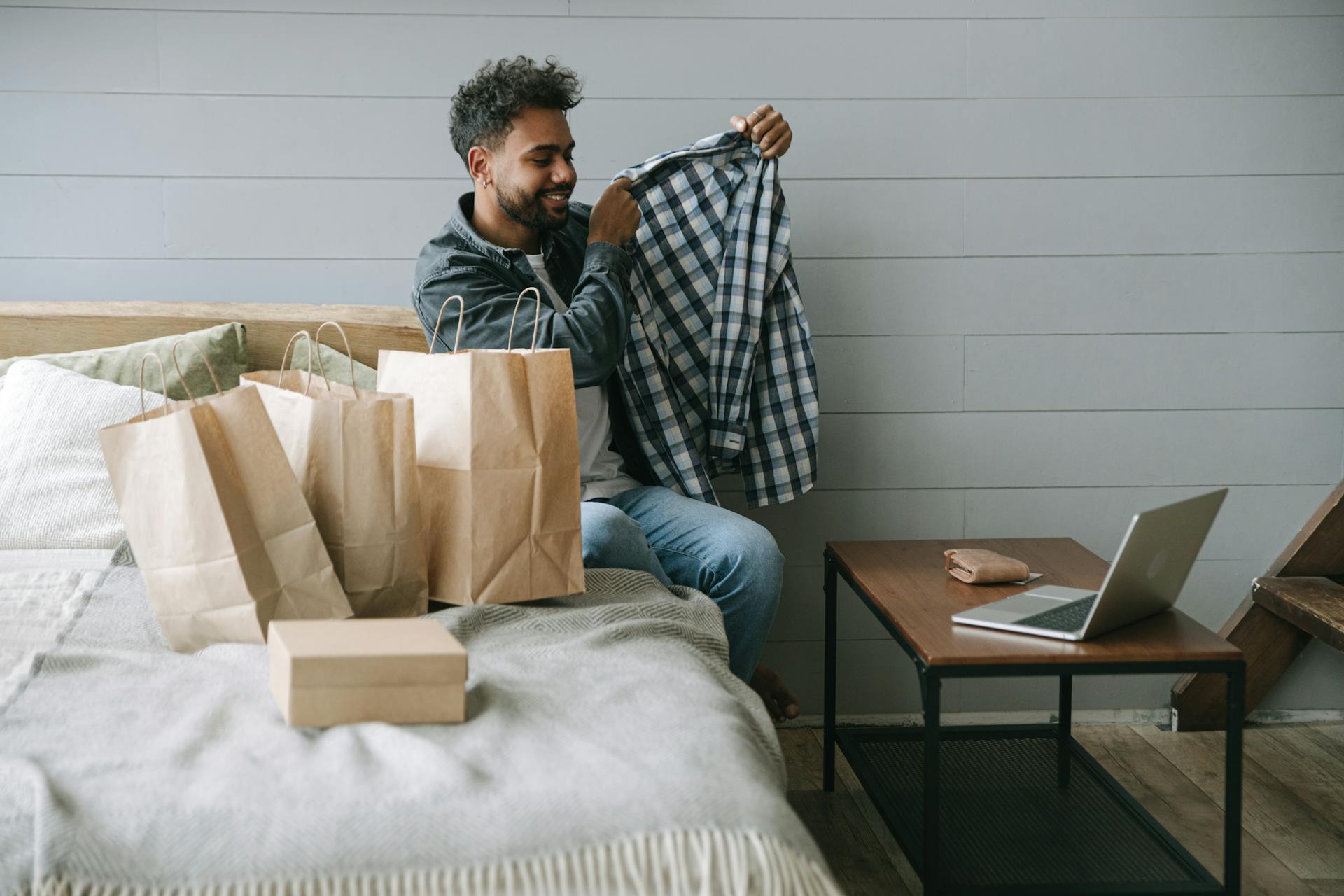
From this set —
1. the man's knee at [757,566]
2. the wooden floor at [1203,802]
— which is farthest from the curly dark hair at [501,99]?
the wooden floor at [1203,802]

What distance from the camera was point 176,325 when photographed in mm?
1961

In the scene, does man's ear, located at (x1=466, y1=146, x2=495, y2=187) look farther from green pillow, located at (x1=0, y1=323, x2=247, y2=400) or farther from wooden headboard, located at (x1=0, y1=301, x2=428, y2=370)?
green pillow, located at (x1=0, y1=323, x2=247, y2=400)

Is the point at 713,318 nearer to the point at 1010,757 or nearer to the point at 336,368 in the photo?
the point at 336,368

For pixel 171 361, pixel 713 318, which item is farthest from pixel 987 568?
pixel 171 361

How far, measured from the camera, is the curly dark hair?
1.84m

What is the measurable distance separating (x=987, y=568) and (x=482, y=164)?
1142mm

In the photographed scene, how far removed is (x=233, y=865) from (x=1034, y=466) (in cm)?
187

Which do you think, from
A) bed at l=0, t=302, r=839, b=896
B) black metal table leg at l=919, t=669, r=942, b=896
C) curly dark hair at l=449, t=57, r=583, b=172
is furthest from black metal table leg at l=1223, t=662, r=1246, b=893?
curly dark hair at l=449, t=57, r=583, b=172

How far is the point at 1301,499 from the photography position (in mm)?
2281

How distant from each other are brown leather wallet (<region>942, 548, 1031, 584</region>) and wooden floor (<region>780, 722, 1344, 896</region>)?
Result: 497 mm

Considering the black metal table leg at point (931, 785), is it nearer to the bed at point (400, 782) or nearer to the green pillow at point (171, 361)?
the bed at point (400, 782)

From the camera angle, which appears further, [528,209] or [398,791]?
[528,209]

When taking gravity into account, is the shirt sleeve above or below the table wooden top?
above

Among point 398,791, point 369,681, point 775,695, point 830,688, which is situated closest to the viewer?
point 398,791
